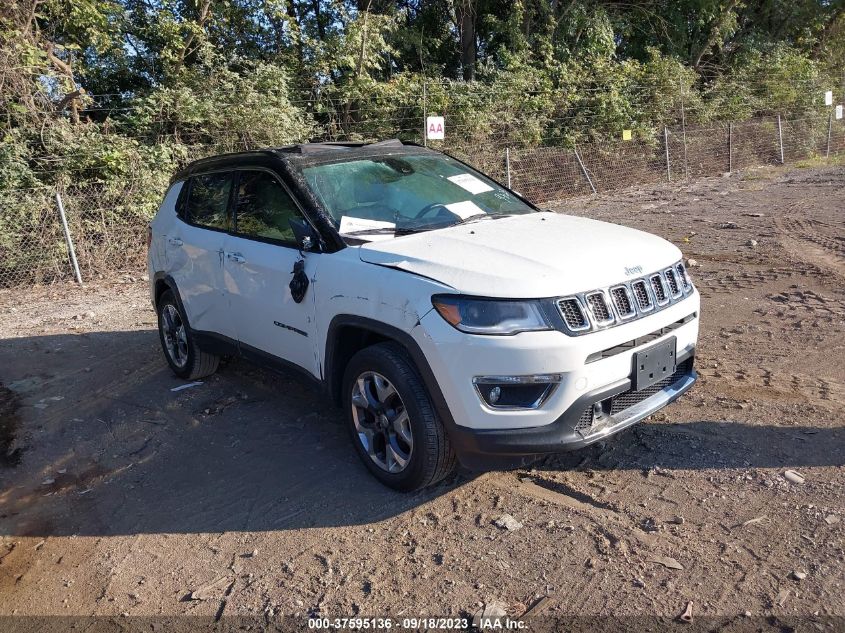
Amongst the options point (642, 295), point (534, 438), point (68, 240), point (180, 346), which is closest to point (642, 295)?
point (642, 295)

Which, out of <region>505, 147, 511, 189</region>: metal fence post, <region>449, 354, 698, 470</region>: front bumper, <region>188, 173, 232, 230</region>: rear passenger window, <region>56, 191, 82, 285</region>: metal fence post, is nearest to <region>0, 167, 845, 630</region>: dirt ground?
<region>449, 354, 698, 470</region>: front bumper

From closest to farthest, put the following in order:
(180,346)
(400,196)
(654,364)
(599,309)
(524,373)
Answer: (524,373)
(599,309)
(654,364)
(400,196)
(180,346)

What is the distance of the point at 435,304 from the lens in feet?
10.7

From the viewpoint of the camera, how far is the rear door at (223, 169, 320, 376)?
13.6ft

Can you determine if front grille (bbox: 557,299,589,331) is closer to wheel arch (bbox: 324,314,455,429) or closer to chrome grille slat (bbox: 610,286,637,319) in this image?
chrome grille slat (bbox: 610,286,637,319)

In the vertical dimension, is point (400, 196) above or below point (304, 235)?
above

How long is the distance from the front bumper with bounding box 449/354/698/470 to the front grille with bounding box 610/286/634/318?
0.32 m

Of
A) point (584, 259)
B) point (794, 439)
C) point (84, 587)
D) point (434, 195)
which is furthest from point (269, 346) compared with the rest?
point (794, 439)

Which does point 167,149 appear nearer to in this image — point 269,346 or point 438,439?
point 269,346

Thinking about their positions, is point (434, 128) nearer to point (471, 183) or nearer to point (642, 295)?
point (471, 183)

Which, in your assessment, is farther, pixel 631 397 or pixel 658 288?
pixel 658 288

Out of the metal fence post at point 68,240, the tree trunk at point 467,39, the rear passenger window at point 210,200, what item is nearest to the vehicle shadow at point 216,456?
the rear passenger window at point 210,200

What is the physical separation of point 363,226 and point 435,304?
963mm

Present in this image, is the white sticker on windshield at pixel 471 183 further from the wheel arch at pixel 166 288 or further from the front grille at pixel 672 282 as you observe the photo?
the wheel arch at pixel 166 288
